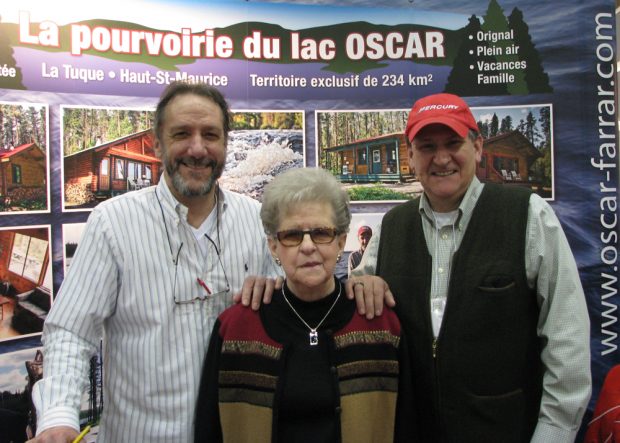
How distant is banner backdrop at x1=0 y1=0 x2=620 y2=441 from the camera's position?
9.39 ft

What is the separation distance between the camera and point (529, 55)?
3084 mm

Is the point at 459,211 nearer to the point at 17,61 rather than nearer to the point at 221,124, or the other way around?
the point at 221,124

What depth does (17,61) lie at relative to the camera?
2.76 m

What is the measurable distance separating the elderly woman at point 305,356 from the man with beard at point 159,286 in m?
0.13

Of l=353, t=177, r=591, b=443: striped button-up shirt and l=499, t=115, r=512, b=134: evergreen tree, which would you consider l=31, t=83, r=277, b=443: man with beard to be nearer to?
l=353, t=177, r=591, b=443: striped button-up shirt

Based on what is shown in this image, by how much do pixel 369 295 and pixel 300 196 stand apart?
0.41m

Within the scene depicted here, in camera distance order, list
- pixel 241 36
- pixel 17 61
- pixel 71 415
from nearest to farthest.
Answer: pixel 71 415 < pixel 17 61 < pixel 241 36

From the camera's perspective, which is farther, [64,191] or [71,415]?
[64,191]

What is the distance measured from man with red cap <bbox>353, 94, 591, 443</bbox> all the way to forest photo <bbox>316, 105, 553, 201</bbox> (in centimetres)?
140

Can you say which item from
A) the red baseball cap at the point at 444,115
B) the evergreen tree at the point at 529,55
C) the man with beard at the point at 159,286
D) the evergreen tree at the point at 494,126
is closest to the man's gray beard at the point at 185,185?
the man with beard at the point at 159,286

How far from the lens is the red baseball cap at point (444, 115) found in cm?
173

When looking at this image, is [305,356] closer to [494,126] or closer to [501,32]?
[494,126]

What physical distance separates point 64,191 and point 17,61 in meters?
0.77

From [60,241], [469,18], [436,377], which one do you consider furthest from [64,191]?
[469,18]
